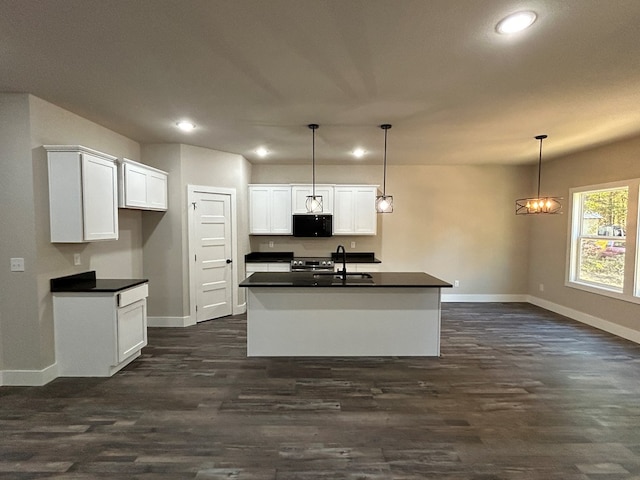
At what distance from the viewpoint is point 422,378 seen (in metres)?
3.24

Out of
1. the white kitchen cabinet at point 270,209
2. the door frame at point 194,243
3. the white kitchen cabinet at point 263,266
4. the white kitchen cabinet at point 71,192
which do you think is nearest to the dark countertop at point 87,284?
the white kitchen cabinet at point 71,192

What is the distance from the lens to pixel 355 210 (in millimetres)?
5949

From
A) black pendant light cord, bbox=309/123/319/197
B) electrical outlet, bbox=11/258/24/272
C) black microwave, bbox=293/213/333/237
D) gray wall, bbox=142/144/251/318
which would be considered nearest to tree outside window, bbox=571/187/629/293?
black microwave, bbox=293/213/333/237

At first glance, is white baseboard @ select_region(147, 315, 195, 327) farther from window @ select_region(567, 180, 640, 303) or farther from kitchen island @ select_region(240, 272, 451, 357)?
window @ select_region(567, 180, 640, 303)

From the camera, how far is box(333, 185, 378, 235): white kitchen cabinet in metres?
5.91

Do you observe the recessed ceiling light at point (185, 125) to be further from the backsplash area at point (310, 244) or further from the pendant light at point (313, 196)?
the backsplash area at point (310, 244)

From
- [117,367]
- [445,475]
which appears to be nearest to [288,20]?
[445,475]

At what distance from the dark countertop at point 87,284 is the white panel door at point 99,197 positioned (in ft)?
1.68

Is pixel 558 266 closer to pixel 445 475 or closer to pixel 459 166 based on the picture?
pixel 459 166

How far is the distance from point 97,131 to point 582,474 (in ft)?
18.0

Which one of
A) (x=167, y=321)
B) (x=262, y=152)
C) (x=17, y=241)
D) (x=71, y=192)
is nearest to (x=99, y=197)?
(x=71, y=192)

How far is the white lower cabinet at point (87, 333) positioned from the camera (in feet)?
10.7

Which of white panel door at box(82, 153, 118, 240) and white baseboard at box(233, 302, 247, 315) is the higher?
white panel door at box(82, 153, 118, 240)

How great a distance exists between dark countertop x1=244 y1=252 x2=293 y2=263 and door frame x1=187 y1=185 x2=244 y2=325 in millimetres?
406
